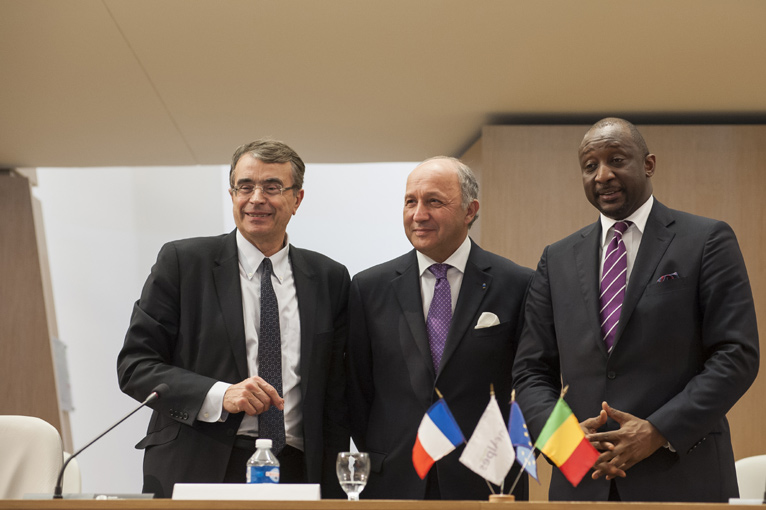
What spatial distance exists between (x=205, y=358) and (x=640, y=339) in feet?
4.58

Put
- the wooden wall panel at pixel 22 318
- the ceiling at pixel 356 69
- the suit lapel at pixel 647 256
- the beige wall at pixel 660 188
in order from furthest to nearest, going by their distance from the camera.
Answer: the wooden wall panel at pixel 22 318, the beige wall at pixel 660 188, the ceiling at pixel 356 69, the suit lapel at pixel 647 256

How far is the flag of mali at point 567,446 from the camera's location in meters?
2.19

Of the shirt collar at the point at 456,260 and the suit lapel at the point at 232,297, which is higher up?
the shirt collar at the point at 456,260

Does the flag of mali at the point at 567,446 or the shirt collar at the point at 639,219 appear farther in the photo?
the shirt collar at the point at 639,219

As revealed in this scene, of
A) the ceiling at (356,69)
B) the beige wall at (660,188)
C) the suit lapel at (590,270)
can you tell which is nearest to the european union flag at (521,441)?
the suit lapel at (590,270)

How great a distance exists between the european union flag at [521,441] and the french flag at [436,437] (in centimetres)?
14

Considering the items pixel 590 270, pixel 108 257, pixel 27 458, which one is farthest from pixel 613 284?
pixel 108 257

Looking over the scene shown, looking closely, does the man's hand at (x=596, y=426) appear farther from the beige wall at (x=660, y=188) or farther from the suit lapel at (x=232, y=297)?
the beige wall at (x=660, y=188)

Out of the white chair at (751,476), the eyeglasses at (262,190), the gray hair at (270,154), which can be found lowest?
the white chair at (751,476)

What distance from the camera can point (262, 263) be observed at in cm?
316

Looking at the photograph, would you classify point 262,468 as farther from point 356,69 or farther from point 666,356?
point 356,69

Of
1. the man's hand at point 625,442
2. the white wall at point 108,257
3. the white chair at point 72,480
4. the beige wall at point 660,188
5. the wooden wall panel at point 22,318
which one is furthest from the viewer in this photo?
the white wall at point 108,257

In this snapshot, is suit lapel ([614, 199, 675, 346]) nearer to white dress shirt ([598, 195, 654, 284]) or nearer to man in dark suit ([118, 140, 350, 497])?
white dress shirt ([598, 195, 654, 284])

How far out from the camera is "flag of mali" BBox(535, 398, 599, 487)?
2191mm
